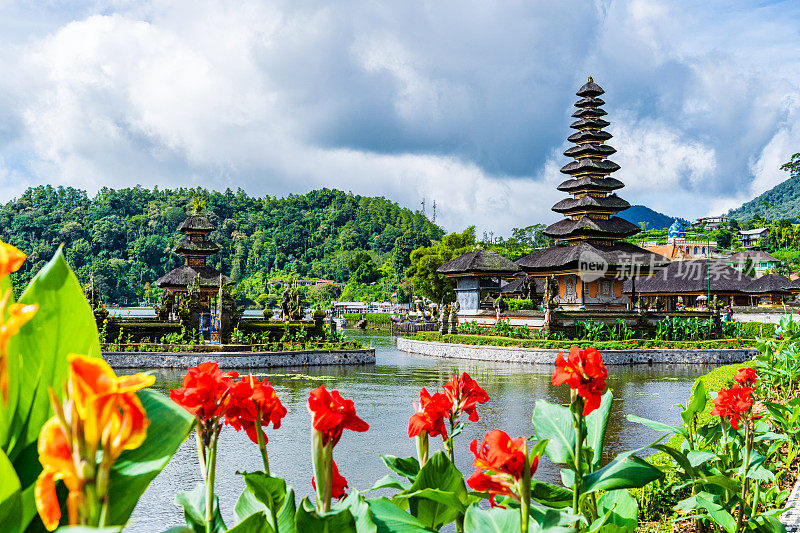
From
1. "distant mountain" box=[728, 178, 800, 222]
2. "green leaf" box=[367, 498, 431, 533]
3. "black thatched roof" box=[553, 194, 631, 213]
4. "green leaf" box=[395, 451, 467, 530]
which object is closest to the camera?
"green leaf" box=[367, 498, 431, 533]

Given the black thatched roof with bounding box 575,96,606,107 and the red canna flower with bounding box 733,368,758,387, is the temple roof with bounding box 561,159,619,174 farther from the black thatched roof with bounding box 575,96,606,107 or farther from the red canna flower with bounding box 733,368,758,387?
the red canna flower with bounding box 733,368,758,387

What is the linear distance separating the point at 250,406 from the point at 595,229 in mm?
26963

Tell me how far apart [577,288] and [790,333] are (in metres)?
18.3

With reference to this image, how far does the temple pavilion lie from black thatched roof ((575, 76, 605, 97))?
17.9 meters

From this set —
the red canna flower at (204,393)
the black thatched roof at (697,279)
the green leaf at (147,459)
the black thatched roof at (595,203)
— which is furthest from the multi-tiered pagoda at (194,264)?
the green leaf at (147,459)

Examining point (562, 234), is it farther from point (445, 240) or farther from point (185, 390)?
point (185, 390)

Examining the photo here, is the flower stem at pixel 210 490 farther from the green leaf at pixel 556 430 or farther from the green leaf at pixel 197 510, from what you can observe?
the green leaf at pixel 556 430

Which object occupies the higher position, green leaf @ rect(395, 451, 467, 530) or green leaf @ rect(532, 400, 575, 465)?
green leaf @ rect(532, 400, 575, 465)

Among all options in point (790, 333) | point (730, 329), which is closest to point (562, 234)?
point (730, 329)

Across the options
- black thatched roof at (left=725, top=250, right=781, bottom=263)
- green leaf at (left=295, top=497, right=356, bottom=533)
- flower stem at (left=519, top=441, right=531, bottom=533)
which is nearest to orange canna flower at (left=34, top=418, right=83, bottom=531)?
green leaf at (left=295, top=497, right=356, bottom=533)

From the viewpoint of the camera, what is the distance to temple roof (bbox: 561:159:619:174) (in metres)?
29.0

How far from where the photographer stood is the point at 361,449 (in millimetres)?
9219

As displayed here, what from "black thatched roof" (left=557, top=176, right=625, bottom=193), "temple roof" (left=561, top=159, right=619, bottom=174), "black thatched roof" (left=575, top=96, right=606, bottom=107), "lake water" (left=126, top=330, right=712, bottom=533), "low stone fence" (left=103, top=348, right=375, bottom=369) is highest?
"black thatched roof" (left=575, top=96, right=606, bottom=107)

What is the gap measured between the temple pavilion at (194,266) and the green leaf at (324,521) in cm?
2934
